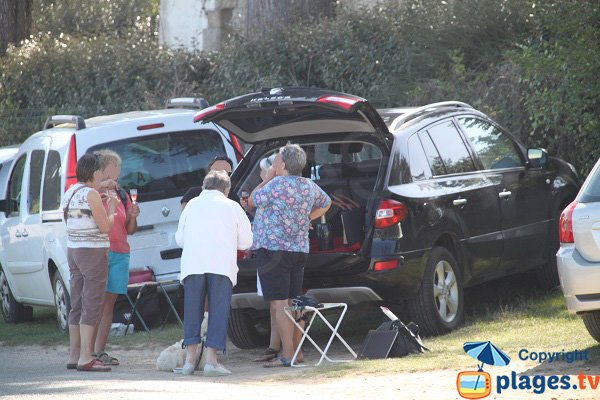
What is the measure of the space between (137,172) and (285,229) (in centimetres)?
281

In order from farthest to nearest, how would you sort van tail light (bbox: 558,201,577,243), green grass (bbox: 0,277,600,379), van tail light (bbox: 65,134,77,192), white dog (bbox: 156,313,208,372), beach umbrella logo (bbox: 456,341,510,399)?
van tail light (bbox: 65,134,77,192) → white dog (bbox: 156,313,208,372) → green grass (bbox: 0,277,600,379) → van tail light (bbox: 558,201,577,243) → beach umbrella logo (bbox: 456,341,510,399)

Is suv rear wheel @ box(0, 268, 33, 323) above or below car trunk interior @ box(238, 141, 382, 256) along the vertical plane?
below

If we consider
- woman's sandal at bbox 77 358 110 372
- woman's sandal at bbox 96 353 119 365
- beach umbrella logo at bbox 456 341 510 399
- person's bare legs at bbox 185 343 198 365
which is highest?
beach umbrella logo at bbox 456 341 510 399

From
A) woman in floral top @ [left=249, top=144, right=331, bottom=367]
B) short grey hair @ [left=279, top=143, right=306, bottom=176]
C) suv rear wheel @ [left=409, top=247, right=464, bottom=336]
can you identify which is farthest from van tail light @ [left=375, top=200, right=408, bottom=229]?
short grey hair @ [left=279, top=143, right=306, bottom=176]

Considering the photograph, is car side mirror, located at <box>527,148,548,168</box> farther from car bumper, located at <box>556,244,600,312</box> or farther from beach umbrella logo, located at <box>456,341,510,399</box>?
car bumper, located at <box>556,244,600,312</box>

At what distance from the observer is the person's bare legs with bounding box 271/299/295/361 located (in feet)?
32.9

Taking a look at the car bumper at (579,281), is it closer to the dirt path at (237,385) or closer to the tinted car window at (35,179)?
the dirt path at (237,385)

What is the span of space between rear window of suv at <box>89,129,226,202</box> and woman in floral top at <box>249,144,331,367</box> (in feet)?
7.90

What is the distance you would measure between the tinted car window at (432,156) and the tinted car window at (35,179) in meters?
4.15

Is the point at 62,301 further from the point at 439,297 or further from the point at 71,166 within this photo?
the point at 439,297

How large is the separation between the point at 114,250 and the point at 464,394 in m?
3.83

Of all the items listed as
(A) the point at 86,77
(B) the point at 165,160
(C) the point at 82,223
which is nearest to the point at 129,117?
(B) the point at 165,160

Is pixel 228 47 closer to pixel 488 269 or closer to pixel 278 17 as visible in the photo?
pixel 278 17

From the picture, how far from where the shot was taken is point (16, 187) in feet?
46.2
